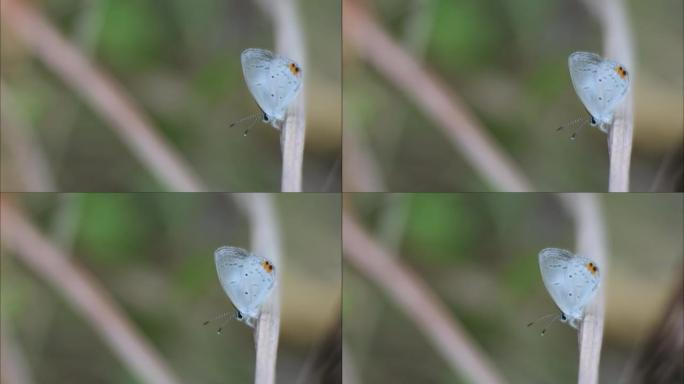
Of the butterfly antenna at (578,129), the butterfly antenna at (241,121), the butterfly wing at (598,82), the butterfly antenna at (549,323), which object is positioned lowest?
the butterfly antenna at (549,323)

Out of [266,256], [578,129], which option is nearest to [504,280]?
[578,129]

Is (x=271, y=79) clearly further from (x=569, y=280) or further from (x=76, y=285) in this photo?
(x=569, y=280)

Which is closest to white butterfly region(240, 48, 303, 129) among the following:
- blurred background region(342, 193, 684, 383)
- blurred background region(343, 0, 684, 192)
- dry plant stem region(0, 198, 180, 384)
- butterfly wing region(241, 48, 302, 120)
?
butterfly wing region(241, 48, 302, 120)

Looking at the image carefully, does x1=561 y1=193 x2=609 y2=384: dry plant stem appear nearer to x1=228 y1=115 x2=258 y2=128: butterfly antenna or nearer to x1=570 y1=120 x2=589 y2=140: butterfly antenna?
x1=570 y1=120 x2=589 y2=140: butterfly antenna

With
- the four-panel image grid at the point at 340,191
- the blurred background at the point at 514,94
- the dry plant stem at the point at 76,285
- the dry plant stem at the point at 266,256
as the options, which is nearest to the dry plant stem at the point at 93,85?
the four-panel image grid at the point at 340,191

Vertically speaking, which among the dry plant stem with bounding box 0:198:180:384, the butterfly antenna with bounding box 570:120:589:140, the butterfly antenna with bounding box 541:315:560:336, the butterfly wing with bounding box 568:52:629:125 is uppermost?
the butterfly wing with bounding box 568:52:629:125

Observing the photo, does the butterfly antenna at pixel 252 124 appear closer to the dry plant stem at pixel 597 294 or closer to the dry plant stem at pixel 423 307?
the dry plant stem at pixel 423 307
